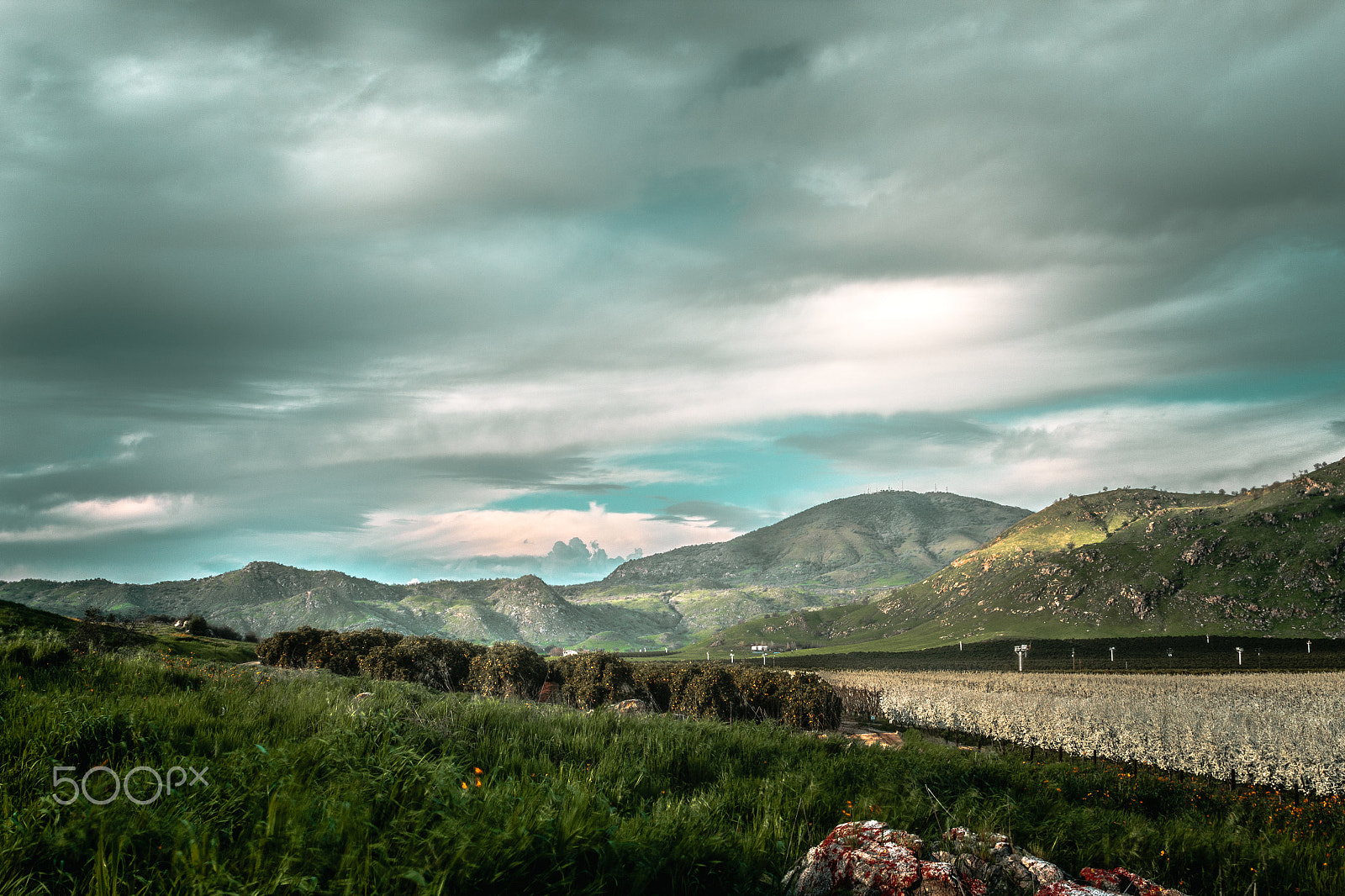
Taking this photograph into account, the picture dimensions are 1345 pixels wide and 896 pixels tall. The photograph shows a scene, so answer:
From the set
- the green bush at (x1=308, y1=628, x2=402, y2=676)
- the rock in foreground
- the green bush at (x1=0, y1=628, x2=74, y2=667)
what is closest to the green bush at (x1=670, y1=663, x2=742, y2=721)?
the green bush at (x1=308, y1=628, x2=402, y2=676)

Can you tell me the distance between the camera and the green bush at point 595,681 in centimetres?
3303

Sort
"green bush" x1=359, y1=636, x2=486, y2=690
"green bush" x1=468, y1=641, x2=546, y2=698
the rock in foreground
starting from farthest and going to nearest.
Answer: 1. "green bush" x1=359, y1=636, x2=486, y2=690
2. "green bush" x1=468, y1=641, x2=546, y2=698
3. the rock in foreground

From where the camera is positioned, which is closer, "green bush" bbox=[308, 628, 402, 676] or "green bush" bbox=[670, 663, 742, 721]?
"green bush" bbox=[670, 663, 742, 721]

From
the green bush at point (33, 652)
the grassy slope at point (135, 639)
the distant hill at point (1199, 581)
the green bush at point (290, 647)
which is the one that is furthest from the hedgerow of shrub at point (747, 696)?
the distant hill at point (1199, 581)

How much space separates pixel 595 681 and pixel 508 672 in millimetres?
4848

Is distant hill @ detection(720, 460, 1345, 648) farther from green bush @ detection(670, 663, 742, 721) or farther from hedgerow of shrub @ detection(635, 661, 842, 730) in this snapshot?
green bush @ detection(670, 663, 742, 721)

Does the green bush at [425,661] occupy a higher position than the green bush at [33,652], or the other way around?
the green bush at [33,652]

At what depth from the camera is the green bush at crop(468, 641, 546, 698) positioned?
34.9m

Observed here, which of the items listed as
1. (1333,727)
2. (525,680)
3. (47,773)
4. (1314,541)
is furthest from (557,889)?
(1314,541)

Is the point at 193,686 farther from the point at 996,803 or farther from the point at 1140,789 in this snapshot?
the point at 1140,789

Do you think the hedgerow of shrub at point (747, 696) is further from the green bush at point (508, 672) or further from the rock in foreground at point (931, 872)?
the rock in foreground at point (931, 872)

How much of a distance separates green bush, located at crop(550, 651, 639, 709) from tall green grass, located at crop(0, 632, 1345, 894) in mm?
18640

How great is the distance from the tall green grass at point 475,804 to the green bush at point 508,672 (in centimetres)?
2025

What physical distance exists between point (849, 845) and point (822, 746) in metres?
9.94
